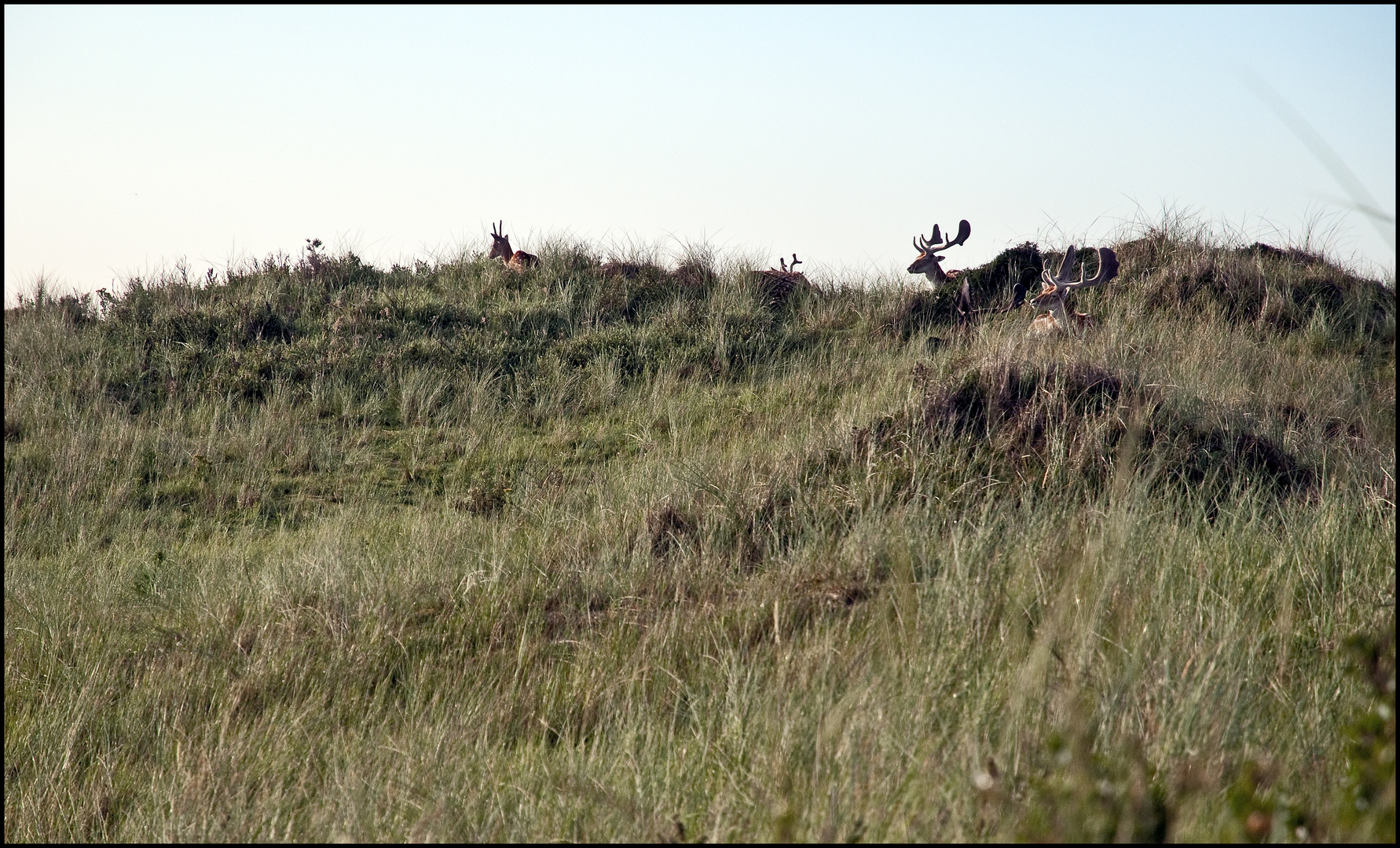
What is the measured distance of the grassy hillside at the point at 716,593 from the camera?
2830 mm

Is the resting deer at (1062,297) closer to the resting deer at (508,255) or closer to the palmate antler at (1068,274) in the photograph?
the palmate antler at (1068,274)

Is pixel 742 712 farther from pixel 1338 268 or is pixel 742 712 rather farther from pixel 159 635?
pixel 1338 268

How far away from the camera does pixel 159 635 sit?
455 centimetres

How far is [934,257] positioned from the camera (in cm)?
1126

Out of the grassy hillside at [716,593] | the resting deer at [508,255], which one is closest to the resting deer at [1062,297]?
the grassy hillside at [716,593]

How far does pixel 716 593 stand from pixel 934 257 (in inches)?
307

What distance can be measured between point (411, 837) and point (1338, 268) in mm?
12362

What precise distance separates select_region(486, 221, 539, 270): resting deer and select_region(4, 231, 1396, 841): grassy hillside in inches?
127

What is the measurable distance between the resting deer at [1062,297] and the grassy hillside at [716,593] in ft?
1.19

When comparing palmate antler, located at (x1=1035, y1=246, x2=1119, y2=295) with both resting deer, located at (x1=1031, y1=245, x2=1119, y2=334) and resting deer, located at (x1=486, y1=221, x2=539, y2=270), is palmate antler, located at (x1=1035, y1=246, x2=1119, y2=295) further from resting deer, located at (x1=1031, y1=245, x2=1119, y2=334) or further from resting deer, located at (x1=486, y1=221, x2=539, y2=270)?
resting deer, located at (x1=486, y1=221, x2=539, y2=270)

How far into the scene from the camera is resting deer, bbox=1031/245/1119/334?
8.51m

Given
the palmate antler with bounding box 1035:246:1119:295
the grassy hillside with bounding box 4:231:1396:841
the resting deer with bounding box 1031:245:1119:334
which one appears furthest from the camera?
the palmate antler with bounding box 1035:246:1119:295

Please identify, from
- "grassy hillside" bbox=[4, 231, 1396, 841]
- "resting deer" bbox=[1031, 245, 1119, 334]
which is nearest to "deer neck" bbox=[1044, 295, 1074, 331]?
"resting deer" bbox=[1031, 245, 1119, 334]

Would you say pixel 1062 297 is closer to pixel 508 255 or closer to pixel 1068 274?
pixel 1068 274
